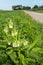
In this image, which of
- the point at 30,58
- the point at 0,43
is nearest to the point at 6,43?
the point at 0,43

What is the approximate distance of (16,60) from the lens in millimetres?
4039

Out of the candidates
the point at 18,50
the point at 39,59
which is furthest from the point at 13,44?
the point at 39,59

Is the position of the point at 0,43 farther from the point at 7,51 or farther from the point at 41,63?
the point at 41,63

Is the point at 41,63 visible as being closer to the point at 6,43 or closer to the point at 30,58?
the point at 30,58

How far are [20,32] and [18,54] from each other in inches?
14.2

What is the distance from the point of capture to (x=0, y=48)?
4.07 meters

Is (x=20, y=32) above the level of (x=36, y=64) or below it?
above

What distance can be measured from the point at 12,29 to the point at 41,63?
24.2 inches

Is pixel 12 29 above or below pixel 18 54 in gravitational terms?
above

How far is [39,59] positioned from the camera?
13.6ft

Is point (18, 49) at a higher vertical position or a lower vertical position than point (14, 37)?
lower

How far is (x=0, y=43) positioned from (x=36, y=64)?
0.57 meters

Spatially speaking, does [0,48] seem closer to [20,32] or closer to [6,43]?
[6,43]

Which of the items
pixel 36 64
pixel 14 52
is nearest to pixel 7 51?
pixel 14 52
